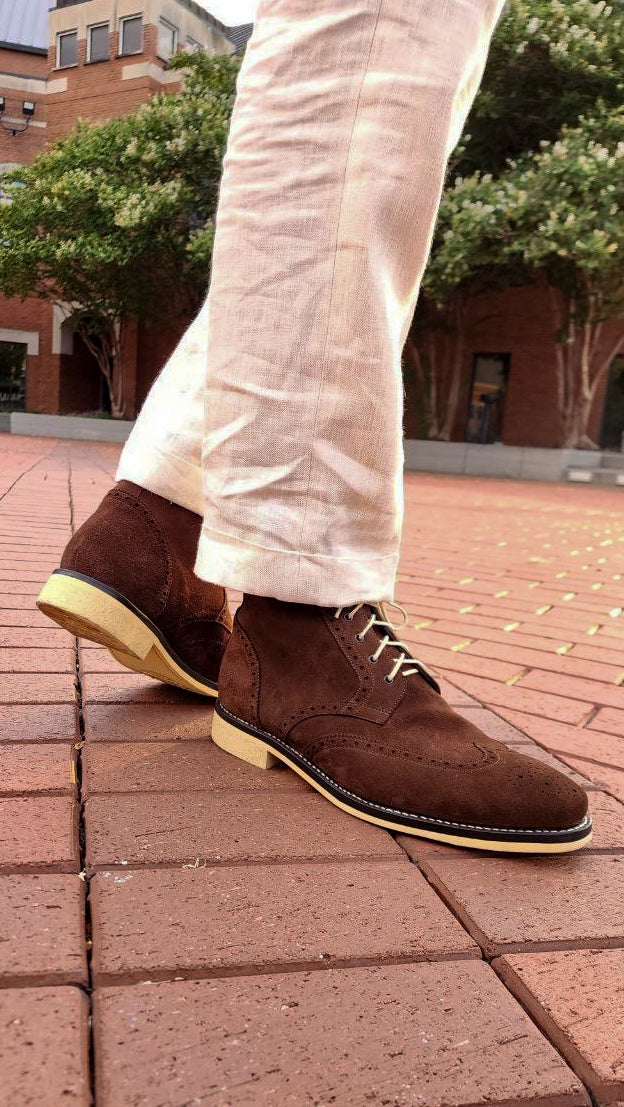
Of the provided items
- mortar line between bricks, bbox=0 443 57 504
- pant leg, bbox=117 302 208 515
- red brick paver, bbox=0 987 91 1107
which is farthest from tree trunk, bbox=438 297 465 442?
red brick paver, bbox=0 987 91 1107

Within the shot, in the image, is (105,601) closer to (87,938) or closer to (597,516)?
(87,938)

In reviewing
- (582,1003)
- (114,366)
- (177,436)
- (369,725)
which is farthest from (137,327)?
(582,1003)

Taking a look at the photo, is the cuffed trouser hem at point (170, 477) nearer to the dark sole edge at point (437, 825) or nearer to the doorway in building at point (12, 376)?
the dark sole edge at point (437, 825)

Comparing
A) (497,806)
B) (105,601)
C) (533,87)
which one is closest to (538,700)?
(497,806)

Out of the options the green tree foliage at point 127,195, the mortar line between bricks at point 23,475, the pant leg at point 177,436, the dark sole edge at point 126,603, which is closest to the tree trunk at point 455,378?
the green tree foliage at point 127,195

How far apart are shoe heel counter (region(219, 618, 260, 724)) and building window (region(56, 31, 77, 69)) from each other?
2155cm

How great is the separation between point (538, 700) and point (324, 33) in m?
1.24

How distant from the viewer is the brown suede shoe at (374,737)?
986 millimetres

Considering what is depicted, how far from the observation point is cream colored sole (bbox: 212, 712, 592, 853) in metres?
0.98

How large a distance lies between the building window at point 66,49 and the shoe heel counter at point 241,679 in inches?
849

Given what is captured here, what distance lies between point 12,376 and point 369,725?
2087 centimetres

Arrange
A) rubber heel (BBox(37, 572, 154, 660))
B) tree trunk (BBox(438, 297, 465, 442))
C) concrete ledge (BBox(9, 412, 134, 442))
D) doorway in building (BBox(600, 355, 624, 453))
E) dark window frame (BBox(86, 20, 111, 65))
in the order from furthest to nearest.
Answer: dark window frame (BBox(86, 20, 111, 65)), doorway in building (BBox(600, 355, 624, 453)), tree trunk (BBox(438, 297, 465, 442)), concrete ledge (BBox(9, 412, 134, 442)), rubber heel (BBox(37, 572, 154, 660))

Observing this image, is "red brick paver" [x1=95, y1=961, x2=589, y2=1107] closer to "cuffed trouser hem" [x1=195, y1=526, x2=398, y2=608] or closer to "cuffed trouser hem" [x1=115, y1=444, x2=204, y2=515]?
"cuffed trouser hem" [x1=195, y1=526, x2=398, y2=608]

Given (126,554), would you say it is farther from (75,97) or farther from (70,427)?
(75,97)
